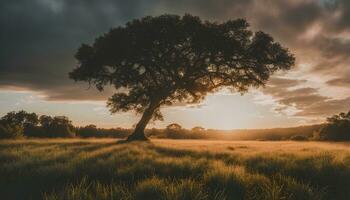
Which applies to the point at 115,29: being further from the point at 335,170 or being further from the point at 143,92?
the point at 335,170

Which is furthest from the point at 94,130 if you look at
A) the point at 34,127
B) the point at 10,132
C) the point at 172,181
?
the point at 172,181

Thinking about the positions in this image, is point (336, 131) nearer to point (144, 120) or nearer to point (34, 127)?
point (144, 120)

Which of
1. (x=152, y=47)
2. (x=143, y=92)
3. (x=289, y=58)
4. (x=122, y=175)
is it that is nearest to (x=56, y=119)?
(x=143, y=92)

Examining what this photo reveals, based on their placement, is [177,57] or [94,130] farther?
[94,130]

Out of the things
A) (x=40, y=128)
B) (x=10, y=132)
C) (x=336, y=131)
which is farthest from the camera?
(x=40, y=128)

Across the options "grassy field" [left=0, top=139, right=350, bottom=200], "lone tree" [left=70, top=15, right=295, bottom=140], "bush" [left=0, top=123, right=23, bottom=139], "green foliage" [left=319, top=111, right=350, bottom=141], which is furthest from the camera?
"green foliage" [left=319, top=111, right=350, bottom=141]

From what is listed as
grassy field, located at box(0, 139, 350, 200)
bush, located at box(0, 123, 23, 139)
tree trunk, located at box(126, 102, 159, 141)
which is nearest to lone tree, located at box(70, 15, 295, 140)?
tree trunk, located at box(126, 102, 159, 141)

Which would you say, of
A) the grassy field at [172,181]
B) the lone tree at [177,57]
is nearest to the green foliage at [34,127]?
the lone tree at [177,57]

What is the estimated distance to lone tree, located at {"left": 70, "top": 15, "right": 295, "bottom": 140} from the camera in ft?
114

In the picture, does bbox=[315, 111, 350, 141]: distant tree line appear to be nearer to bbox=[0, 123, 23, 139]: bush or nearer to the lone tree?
the lone tree

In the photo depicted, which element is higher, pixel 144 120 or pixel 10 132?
pixel 144 120

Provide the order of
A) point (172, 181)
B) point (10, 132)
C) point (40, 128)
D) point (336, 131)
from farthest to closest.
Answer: point (40, 128), point (336, 131), point (10, 132), point (172, 181)

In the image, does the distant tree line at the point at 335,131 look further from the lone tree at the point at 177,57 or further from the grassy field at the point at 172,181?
the grassy field at the point at 172,181

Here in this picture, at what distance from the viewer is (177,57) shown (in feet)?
120
